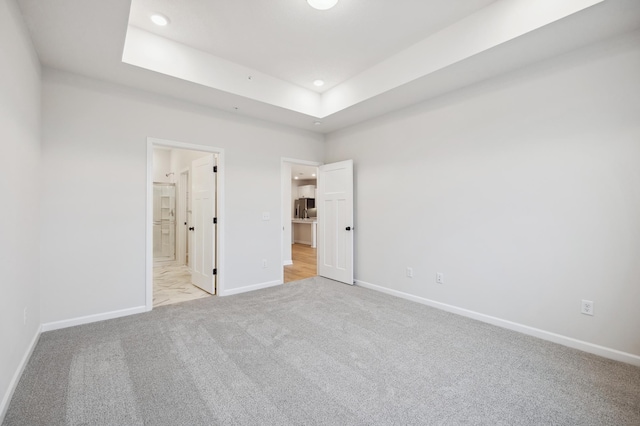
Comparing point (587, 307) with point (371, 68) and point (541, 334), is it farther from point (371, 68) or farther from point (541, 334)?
point (371, 68)

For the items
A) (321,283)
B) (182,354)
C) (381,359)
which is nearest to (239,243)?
(321,283)

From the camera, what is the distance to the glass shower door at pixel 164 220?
6484mm

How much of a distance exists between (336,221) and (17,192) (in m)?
3.71

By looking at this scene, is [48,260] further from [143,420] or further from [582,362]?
[582,362]

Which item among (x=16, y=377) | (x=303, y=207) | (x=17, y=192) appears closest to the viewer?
(x=16, y=377)

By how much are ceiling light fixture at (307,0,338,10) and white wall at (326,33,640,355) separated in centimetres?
182

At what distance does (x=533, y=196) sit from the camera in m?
2.75

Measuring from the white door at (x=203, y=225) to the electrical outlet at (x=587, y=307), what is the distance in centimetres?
416

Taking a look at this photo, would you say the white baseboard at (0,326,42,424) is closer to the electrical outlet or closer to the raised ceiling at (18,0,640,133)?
the raised ceiling at (18,0,640,133)

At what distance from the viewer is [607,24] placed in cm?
219

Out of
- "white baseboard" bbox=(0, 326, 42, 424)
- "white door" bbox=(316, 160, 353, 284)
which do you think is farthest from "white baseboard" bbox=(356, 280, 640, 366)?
"white baseboard" bbox=(0, 326, 42, 424)

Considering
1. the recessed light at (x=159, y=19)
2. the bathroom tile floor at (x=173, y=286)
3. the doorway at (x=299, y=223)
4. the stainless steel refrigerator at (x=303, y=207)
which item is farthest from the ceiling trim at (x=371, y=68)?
the stainless steel refrigerator at (x=303, y=207)

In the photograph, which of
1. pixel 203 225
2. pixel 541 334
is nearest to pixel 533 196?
pixel 541 334

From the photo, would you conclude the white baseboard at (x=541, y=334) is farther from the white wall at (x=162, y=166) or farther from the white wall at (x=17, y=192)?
the white wall at (x=162, y=166)
